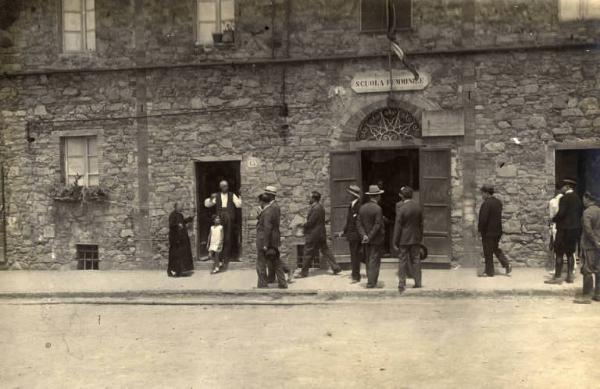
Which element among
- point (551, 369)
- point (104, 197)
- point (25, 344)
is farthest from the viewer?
point (104, 197)

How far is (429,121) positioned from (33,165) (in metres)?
9.14

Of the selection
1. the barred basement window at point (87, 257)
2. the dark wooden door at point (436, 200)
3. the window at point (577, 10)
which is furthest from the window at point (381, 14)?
the barred basement window at point (87, 257)

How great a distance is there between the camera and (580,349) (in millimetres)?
6871

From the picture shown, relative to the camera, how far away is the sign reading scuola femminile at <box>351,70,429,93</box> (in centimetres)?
1327

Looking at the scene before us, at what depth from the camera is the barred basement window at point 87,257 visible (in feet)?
48.6

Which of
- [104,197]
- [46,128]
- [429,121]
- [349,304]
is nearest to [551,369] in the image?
[349,304]

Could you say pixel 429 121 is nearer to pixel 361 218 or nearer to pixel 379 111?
pixel 379 111

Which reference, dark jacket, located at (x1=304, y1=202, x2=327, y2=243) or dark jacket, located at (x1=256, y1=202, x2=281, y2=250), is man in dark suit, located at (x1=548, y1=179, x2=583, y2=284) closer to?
dark jacket, located at (x1=304, y1=202, x2=327, y2=243)

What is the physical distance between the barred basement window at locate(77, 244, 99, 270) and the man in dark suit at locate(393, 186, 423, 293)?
7517 mm

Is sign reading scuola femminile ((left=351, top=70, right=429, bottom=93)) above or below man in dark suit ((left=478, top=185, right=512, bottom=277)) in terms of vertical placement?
above

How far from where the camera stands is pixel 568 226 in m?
10.7

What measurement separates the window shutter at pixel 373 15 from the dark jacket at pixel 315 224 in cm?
405

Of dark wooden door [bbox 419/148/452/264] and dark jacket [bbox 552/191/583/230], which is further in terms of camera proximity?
dark wooden door [bbox 419/148/452/264]

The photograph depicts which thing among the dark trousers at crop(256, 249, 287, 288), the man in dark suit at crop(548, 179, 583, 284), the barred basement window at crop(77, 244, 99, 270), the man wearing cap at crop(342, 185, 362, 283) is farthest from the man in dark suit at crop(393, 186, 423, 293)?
the barred basement window at crop(77, 244, 99, 270)
